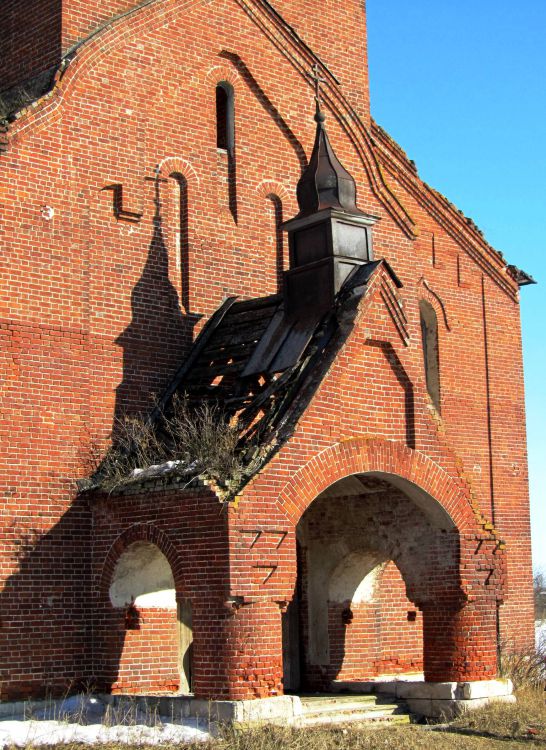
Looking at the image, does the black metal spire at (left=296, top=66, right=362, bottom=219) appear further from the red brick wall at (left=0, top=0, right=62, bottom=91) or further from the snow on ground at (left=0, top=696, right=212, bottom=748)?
the snow on ground at (left=0, top=696, right=212, bottom=748)

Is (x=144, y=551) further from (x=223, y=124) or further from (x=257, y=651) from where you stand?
(x=223, y=124)

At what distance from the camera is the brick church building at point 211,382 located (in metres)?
13.4

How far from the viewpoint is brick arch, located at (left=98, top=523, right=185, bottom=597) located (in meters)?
13.2

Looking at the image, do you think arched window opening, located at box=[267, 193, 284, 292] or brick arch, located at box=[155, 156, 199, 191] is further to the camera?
arched window opening, located at box=[267, 193, 284, 292]

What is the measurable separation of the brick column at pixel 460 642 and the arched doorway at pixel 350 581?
1.56ft

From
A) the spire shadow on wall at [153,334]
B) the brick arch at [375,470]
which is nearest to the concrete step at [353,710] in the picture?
the brick arch at [375,470]

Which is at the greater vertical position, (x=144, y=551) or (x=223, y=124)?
(x=223, y=124)

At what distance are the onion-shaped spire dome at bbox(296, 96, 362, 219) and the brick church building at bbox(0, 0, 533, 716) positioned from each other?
0.03 meters

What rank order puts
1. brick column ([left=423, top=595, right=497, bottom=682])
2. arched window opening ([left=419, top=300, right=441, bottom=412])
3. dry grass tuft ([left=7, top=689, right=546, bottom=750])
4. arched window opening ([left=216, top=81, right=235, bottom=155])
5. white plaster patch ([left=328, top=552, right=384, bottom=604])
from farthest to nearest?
arched window opening ([left=419, top=300, right=441, bottom=412]) < arched window opening ([left=216, top=81, right=235, bottom=155]) < white plaster patch ([left=328, top=552, right=384, bottom=604]) < brick column ([left=423, top=595, right=497, bottom=682]) < dry grass tuft ([left=7, top=689, right=546, bottom=750])

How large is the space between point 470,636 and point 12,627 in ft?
18.3

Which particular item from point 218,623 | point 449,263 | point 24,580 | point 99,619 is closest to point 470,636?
point 218,623

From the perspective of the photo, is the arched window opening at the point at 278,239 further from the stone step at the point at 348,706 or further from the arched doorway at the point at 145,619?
the stone step at the point at 348,706

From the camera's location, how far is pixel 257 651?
1263 centimetres

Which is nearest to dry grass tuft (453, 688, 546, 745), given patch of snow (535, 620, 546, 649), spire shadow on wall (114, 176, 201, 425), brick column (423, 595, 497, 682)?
brick column (423, 595, 497, 682)
